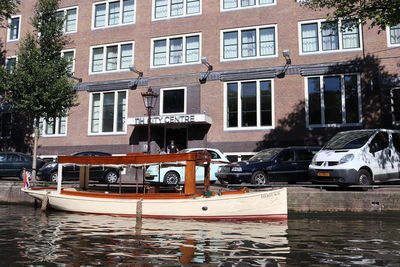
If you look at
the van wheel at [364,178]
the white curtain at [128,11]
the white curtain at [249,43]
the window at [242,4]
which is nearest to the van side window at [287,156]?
the van wheel at [364,178]

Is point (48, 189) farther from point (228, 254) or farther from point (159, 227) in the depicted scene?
point (228, 254)

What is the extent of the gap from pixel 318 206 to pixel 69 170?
11774 mm

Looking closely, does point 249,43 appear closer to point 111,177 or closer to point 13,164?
point 111,177

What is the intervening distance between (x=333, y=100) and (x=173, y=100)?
9692 millimetres

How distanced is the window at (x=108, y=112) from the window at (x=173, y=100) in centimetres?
287

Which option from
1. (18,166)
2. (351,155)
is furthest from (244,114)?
(18,166)

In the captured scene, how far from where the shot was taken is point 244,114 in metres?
21.2

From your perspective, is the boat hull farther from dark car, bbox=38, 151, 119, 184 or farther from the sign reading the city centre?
the sign reading the city centre

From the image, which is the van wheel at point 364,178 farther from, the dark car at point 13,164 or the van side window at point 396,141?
the dark car at point 13,164

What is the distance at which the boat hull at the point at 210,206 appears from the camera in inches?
432

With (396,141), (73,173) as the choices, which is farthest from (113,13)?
(396,141)

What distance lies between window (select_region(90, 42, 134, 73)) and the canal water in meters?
15.0

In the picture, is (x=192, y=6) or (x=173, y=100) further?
(x=192, y=6)

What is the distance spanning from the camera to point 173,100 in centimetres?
2275
